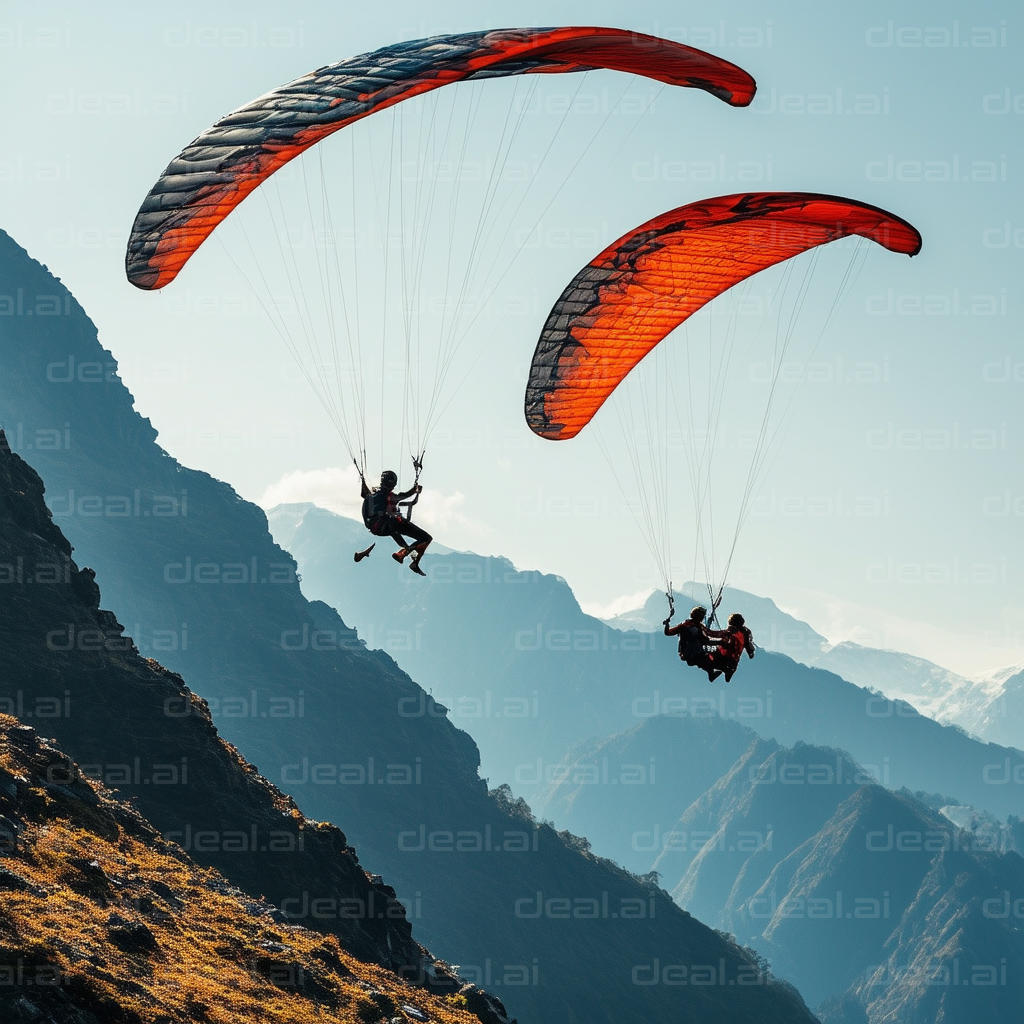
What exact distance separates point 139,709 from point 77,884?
26137 mm

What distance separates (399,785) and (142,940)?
150 metres

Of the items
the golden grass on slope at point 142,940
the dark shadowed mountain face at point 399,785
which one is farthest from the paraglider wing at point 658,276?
the dark shadowed mountain face at point 399,785

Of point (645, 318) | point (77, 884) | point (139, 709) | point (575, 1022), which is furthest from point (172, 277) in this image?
point (575, 1022)

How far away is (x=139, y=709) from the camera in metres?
48.7

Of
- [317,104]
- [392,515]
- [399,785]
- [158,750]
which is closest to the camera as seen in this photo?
[317,104]

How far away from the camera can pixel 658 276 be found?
23.4 metres

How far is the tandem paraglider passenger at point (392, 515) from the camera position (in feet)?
63.3

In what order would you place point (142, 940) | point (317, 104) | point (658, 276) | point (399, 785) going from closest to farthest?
point (317, 104), point (142, 940), point (658, 276), point (399, 785)

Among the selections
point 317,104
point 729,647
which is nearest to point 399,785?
point 729,647

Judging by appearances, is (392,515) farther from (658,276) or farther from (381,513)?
(658,276)

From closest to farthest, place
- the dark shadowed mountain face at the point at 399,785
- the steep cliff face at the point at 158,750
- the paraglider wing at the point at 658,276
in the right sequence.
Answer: the paraglider wing at the point at 658,276, the steep cliff face at the point at 158,750, the dark shadowed mountain face at the point at 399,785

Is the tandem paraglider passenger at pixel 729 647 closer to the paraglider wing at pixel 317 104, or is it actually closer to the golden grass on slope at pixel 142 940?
the paraglider wing at pixel 317 104

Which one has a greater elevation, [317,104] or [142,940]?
[317,104]

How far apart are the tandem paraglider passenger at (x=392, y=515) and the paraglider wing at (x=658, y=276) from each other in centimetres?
657
